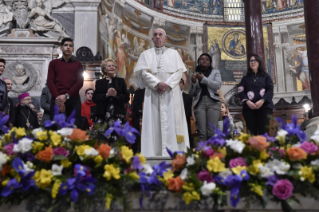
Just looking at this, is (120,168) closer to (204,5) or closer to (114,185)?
(114,185)

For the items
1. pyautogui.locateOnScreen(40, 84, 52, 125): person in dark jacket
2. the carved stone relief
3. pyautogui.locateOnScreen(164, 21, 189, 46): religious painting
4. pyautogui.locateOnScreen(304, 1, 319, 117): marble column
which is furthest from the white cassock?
pyautogui.locateOnScreen(164, 21, 189, 46): religious painting

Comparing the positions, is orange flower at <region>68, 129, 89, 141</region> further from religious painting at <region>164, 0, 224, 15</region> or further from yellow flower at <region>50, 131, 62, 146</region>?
religious painting at <region>164, 0, 224, 15</region>

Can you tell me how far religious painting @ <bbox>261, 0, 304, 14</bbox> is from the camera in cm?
1895

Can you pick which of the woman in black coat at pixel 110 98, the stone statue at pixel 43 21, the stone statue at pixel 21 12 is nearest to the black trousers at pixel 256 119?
the woman in black coat at pixel 110 98

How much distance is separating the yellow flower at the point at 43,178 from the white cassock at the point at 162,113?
8.63 ft

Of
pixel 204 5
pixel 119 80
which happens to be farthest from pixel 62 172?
pixel 204 5

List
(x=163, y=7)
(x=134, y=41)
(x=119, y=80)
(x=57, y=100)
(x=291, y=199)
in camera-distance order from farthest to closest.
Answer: (x=163, y=7) → (x=134, y=41) → (x=119, y=80) → (x=57, y=100) → (x=291, y=199)

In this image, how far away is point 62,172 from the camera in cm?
249

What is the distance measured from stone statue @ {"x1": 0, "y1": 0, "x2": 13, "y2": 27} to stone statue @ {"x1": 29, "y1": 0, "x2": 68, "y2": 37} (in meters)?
0.51

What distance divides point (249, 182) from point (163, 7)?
16.0 m

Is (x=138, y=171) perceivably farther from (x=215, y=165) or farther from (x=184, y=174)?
(x=215, y=165)

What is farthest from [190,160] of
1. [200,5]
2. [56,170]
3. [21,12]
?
[200,5]

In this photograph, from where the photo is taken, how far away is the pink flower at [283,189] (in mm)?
2380

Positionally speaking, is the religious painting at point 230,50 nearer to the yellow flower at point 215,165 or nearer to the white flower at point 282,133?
the white flower at point 282,133
